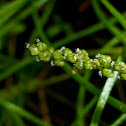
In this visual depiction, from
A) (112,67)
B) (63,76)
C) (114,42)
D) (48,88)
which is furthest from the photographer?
(48,88)

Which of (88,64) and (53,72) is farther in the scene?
(53,72)

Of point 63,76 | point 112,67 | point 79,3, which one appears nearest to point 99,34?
point 79,3

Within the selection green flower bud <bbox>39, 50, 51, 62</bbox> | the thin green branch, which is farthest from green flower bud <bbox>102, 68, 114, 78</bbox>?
the thin green branch

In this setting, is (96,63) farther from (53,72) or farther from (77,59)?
(53,72)

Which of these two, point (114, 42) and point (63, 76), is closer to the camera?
point (114, 42)

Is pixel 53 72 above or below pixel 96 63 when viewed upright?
above

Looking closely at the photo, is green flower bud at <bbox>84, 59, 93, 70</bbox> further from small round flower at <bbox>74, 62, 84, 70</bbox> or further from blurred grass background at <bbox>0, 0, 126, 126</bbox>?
blurred grass background at <bbox>0, 0, 126, 126</bbox>

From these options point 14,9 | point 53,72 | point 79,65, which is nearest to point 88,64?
point 79,65

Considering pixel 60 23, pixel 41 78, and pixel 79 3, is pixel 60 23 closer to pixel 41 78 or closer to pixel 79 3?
pixel 79 3
